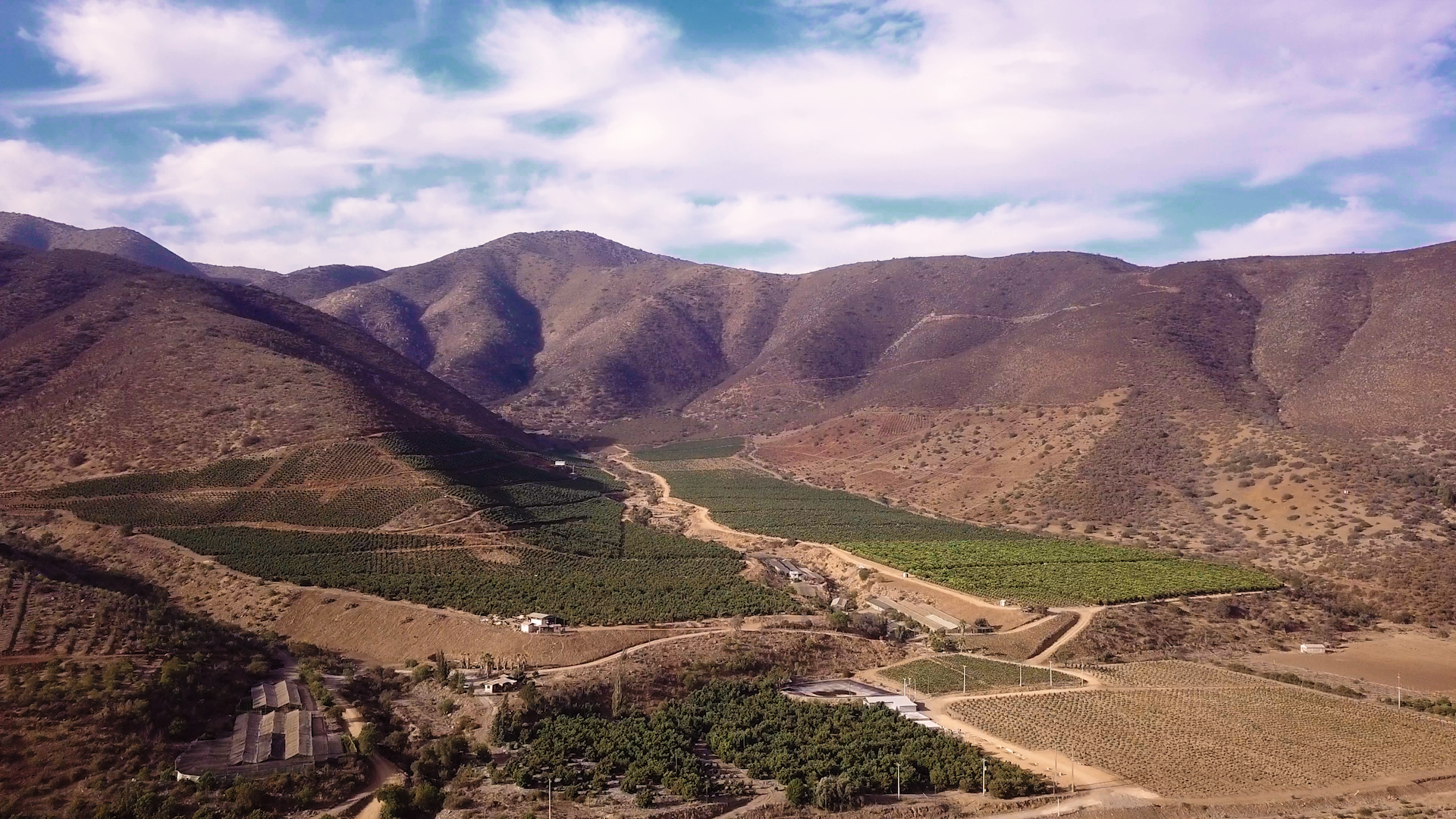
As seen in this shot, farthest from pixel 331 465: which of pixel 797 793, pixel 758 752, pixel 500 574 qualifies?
pixel 797 793

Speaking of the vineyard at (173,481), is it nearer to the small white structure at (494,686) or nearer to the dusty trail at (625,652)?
the small white structure at (494,686)

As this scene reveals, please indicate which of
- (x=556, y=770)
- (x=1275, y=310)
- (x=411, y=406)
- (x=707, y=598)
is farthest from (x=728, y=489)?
(x=1275, y=310)

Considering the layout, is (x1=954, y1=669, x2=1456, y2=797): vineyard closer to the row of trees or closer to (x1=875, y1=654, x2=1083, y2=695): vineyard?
(x1=875, y1=654, x2=1083, y2=695): vineyard

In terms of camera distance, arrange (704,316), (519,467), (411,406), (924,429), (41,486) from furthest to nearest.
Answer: (704,316) < (924,429) < (411,406) < (519,467) < (41,486)

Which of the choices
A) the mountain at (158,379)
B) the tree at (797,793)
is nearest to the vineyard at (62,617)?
the tree at (797,793)

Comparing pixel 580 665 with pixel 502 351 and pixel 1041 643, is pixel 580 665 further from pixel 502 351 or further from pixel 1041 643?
pixel 502 351

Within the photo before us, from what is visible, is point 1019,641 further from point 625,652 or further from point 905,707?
point 625,652

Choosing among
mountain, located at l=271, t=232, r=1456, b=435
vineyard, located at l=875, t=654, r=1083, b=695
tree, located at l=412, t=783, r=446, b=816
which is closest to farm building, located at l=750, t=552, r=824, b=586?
vineyard, located at l=875, t=654, r=1083, b=695
